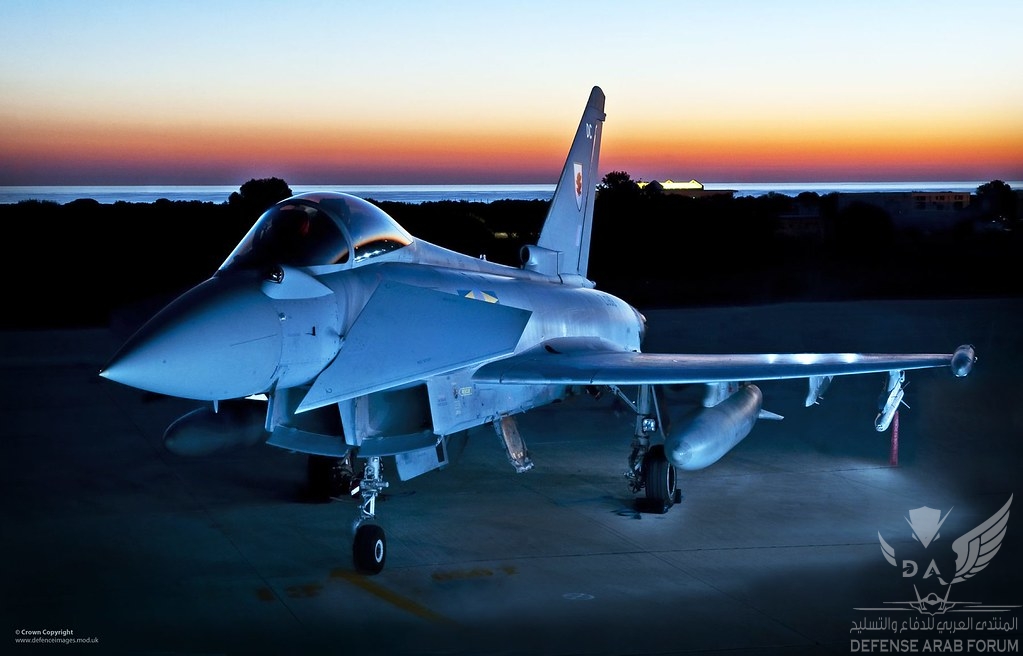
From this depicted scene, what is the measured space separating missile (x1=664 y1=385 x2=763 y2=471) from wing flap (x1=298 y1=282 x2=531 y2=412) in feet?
5.68

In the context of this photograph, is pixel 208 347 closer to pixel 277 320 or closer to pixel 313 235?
pixel 277 320

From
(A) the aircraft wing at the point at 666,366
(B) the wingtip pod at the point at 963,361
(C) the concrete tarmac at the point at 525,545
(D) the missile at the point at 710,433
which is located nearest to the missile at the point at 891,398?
(A) the aircraft wing at the point at 666,366

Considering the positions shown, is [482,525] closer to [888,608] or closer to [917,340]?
[888,608]

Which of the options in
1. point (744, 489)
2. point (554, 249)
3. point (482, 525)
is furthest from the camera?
point (554, 249)

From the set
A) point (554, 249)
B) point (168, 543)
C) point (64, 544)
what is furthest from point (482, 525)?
point (554, 249)

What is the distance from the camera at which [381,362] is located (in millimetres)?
8719

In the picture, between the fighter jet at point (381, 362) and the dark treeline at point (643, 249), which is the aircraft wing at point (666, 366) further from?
the dark treeline at point (643, 249)

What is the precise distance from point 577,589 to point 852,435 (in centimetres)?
728

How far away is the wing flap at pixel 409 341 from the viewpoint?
855cm

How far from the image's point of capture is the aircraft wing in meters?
9.95

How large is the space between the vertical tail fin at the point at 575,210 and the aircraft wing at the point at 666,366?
2.14 meters

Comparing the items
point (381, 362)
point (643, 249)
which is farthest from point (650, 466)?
point (643, 249)

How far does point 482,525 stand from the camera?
33.4 ft

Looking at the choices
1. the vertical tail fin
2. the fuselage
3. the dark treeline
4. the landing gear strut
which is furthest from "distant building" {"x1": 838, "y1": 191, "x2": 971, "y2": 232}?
the landing gear strut
